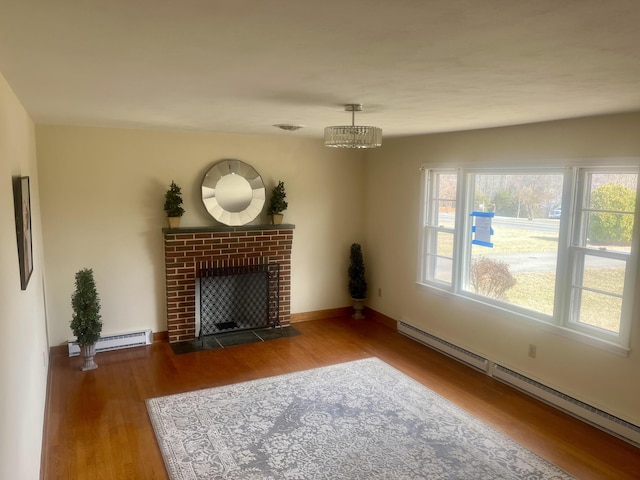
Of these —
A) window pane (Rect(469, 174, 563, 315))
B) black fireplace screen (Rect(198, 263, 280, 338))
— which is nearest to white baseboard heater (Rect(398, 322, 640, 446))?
window pane (Rect(469, 174, 563, 315))

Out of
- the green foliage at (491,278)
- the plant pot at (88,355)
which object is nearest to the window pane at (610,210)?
the green foliage at (491,278)

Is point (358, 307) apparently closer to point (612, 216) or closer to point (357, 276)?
point (357, 276)

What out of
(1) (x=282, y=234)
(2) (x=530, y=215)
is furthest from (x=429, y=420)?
(1) (x=282, y=234)

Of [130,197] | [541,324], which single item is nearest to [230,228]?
[130,197]

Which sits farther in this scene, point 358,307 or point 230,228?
point 358,307

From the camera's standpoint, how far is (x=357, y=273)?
5832mm

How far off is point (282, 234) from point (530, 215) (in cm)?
270

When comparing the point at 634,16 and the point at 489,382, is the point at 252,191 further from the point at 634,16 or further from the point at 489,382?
the point at 634,16

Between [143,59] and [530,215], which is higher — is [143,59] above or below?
above

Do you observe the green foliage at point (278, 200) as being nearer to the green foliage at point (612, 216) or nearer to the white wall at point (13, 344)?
the white wall at point (13, 344)

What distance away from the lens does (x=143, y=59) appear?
181 centimetres

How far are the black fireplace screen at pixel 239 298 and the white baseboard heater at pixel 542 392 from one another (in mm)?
1737

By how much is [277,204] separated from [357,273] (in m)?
1.38

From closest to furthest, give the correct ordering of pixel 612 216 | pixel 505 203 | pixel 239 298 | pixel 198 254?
pixel 612 216 → pixel 505 203 → pixel 198 254 → pixel 239 298
